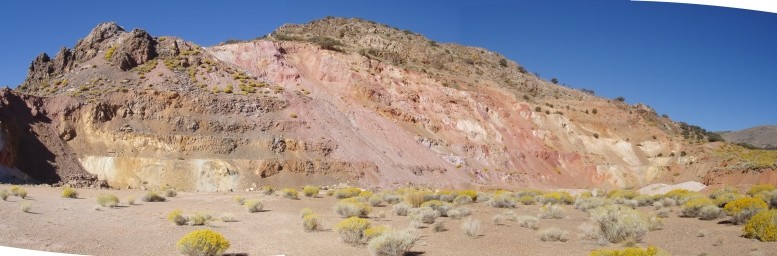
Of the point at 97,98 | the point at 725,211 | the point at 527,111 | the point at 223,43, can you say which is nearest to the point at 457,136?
the point at 527,111

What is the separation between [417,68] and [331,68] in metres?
11.2

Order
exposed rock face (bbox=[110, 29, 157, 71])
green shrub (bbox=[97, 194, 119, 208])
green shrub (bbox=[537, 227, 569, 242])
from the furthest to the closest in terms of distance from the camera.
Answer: exposed rock face (bbox=[110, 29, 157, 71]) → green shrub (bbox=[97, 194, 119, 208]) → green shrub (bbox=[537, 227, 569, 242])

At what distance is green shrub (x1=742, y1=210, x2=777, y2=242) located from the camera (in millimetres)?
9836

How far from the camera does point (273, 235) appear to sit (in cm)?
1264

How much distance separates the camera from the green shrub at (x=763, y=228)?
9.84 metres

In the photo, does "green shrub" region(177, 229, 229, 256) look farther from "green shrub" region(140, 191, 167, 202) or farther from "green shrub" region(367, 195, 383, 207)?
"green shrub" region(140, 191, 167, 202)

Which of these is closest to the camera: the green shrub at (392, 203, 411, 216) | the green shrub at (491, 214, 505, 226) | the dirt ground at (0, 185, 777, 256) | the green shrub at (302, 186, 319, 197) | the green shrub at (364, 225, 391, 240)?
the dirt ground at (0, 185, 777, 256)

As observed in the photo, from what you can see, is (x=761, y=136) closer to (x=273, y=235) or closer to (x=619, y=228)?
(x=619, y=228)

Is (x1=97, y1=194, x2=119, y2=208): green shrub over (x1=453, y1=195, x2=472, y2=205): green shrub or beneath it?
over

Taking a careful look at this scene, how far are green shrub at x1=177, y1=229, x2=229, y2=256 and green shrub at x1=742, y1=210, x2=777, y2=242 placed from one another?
9692 mm

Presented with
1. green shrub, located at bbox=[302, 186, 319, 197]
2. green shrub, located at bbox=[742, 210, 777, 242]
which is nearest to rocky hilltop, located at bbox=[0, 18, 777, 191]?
green shrub, located at bbox=[302, 186, 319, 197]

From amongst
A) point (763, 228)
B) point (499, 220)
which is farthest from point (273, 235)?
point (763, 228)

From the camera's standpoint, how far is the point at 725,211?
47.3 ft

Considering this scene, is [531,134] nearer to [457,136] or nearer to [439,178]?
[457,136]
